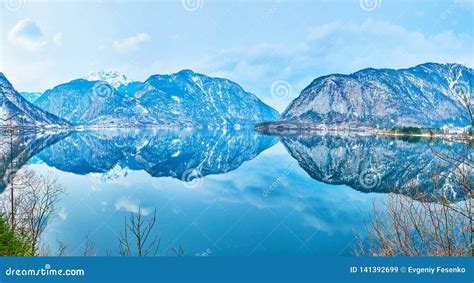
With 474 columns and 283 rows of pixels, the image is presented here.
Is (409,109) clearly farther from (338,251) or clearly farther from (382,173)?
(338,251)

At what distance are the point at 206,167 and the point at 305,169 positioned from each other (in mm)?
11066

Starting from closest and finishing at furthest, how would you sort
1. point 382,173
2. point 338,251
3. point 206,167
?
point 338,251 → point 382,173 → point 206,167

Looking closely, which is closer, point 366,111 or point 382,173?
point 382,173

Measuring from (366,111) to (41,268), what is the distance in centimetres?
19489

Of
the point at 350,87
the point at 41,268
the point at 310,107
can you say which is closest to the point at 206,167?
the point at 41,268

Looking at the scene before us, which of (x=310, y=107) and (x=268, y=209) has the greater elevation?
(x=310, y=107)

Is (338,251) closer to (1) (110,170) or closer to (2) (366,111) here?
(1) (110,170)

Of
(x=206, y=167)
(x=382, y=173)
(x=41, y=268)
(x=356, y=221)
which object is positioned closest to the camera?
(x=41, y=268)

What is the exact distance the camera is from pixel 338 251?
14180 millimetres

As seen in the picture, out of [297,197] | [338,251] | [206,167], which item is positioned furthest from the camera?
[206,167]

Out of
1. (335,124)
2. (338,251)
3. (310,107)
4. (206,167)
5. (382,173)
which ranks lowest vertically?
(338,251)

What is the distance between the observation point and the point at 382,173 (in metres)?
31.6

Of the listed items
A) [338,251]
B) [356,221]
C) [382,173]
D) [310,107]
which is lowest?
[338,251]

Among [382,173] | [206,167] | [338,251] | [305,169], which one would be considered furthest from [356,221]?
[206,167]
